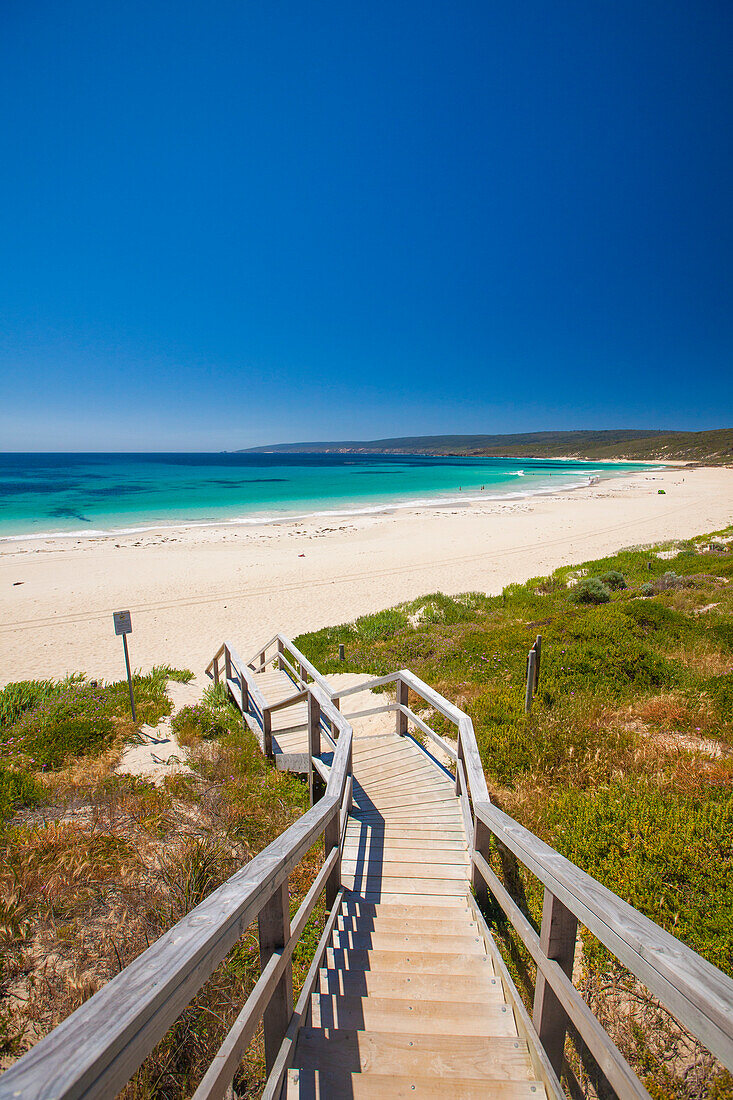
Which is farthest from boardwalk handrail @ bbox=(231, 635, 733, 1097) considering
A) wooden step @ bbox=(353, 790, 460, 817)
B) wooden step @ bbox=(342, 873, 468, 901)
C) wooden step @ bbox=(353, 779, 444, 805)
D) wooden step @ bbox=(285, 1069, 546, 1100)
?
wooden step @ bbox=(353, 779, 444, 805)

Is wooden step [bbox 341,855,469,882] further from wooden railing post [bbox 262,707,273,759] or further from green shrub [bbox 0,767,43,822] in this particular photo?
green shrub [bbox 0,767,43,822]

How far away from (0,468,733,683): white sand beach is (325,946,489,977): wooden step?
9.22 m

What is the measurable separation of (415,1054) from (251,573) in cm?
1874

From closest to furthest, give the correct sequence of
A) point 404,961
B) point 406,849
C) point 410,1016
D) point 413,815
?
point 410,1016 < point 404,961 < point 406,849 < point 413,815

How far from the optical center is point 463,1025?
2549 millimetres

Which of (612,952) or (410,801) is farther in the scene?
(410,801)

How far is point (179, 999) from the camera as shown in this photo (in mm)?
1286

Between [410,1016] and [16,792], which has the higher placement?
[410,1016]

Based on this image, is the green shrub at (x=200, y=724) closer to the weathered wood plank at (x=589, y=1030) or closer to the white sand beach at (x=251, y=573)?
the white sand beach at (x=251, y=573)

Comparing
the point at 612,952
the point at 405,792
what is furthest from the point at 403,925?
the point at 612,952

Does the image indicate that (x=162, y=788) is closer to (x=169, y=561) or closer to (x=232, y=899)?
(x=232, y=899)

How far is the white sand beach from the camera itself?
13195 mm

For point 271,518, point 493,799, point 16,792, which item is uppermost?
point 271,518

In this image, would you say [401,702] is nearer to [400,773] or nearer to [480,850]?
[400,773]
